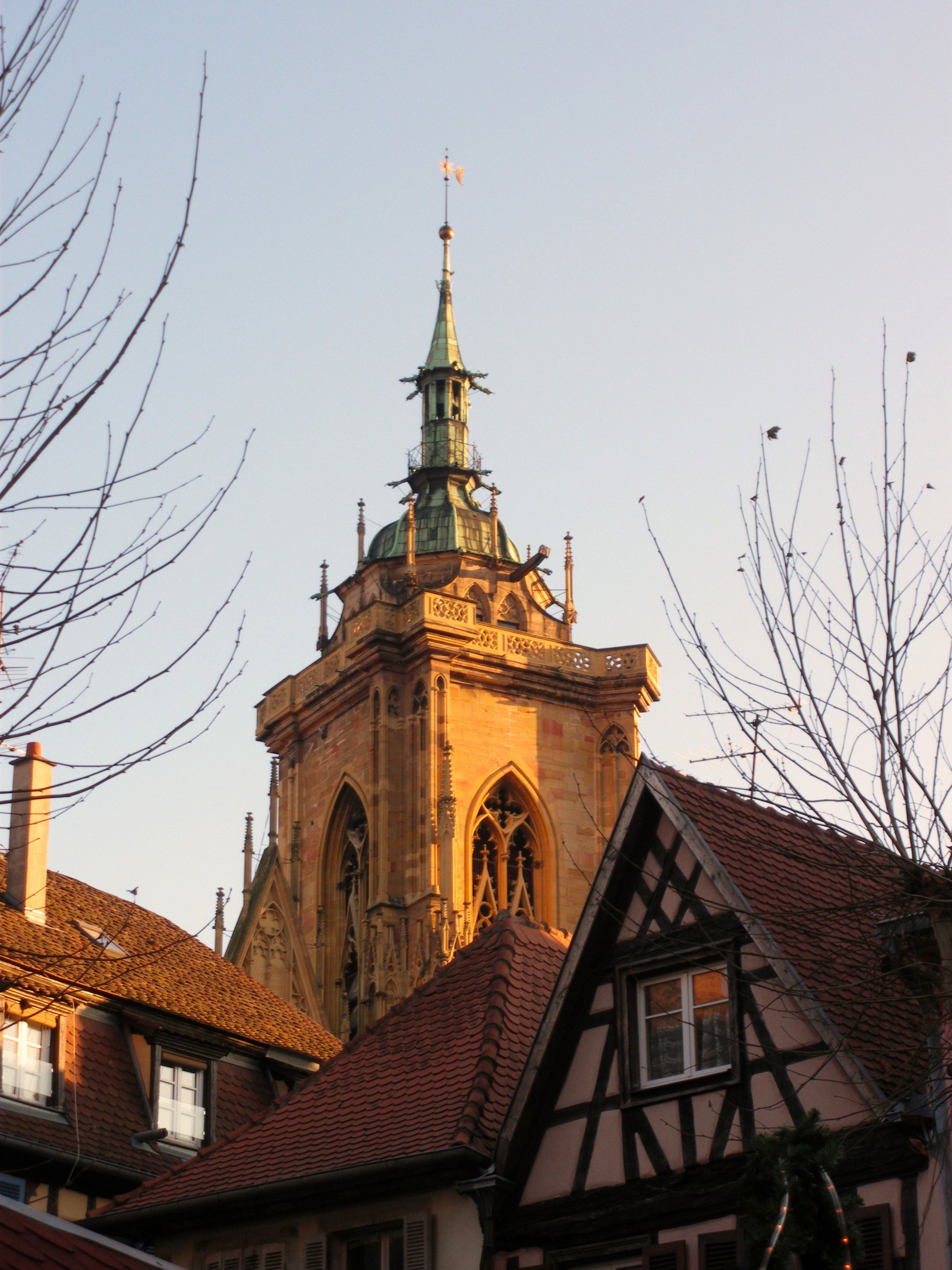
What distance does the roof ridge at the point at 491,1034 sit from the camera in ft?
52.7

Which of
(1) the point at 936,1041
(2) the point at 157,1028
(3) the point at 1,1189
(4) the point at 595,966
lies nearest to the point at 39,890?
(2) the point at 157,1028

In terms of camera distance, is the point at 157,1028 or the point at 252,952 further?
the point at 252,952

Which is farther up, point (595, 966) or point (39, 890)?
point (39, 890)

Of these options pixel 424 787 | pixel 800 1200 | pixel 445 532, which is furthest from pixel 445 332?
pixel 800 1200

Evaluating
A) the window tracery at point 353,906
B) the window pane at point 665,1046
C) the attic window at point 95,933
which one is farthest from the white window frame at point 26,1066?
the window tracery at point 353,906

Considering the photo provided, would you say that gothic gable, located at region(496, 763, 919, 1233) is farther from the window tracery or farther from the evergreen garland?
the window tracery

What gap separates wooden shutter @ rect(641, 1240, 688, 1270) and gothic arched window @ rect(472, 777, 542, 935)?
1513 inches

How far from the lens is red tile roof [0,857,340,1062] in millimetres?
21031

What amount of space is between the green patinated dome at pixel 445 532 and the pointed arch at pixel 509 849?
324 inches

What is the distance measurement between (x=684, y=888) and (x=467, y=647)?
3928cm

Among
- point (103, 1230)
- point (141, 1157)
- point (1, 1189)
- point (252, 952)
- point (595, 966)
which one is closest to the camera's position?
point (595, 966)

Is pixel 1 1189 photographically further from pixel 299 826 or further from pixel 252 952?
pixel 299 826

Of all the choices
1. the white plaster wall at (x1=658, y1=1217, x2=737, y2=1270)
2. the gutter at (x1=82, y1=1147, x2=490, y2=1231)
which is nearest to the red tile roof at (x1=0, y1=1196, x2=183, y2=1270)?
the gutter at (x1=82, y1=1147, x2=490, y2=1231)

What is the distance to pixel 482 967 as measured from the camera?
1862cm
